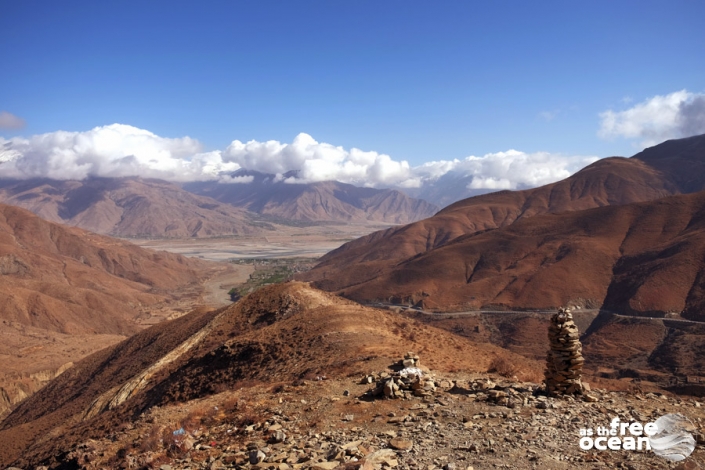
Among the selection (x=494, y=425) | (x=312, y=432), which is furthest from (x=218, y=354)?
(x=494, y=425)

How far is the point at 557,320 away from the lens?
12.7 m

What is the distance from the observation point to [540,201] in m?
160

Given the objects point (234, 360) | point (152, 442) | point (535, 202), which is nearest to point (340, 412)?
point (152, 442)

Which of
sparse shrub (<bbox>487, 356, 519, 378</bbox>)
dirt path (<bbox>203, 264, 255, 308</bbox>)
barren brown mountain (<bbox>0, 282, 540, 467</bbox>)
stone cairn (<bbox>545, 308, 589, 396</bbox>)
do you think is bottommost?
dirt path (<bbox>203, 264, 255, 308</bbox>)

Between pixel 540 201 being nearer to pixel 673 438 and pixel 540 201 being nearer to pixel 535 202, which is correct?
pixel 535 202

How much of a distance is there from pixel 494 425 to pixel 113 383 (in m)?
23.5

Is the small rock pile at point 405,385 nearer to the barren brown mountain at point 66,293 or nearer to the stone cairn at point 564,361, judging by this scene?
the stone cairn at point 564,361

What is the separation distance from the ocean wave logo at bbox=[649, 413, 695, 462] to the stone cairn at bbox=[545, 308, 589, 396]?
6.96 feet

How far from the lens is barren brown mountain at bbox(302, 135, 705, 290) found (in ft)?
474

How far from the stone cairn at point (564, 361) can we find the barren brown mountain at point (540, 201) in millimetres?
116454

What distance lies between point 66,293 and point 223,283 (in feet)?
195

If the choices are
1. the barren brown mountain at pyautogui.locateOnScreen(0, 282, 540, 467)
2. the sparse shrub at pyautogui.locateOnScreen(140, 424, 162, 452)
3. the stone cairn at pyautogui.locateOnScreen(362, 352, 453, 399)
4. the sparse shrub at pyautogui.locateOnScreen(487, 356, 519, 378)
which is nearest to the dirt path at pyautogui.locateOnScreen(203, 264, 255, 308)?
the barren brown mountain at pyautogui.locateOnScreen(0, 282, 540, 467)

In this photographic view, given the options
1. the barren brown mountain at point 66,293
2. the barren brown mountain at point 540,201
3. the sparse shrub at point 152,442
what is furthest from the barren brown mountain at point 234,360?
the barren brown mountain at point 540,201

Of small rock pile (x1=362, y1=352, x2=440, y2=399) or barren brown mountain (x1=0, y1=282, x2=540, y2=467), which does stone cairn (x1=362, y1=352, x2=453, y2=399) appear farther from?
barren brown mountain (x1=0, y1=282, x2=540, y2=467)
